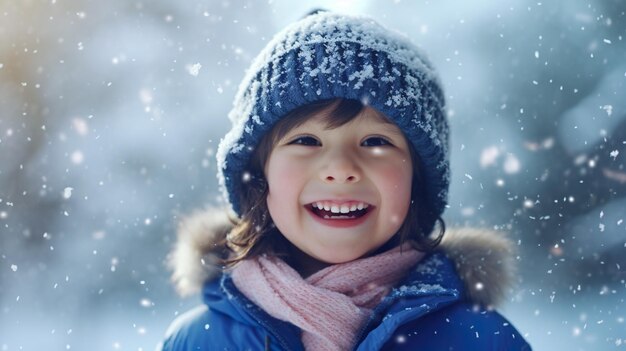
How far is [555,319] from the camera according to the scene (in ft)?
17.3

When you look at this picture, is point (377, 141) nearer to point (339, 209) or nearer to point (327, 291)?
point (339, 209)

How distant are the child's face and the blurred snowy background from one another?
12.3 ft

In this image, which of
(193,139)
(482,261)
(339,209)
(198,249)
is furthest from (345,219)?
(193,139)

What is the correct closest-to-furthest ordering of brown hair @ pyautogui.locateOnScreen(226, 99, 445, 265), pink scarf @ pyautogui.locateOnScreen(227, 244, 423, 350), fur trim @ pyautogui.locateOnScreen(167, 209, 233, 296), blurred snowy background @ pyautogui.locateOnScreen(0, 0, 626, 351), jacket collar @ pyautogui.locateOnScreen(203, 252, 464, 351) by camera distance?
jacket collar @ pyautogui.locateOnScreen(203, 252, 464, 351), pink scarf @ pyautogui.locateOnScreen(227, 244, 423, 350), brown hair @ pyautogui.locateOnScreen(226, 99, 445, 265), fur trim @ pyautogui.locateOnScreen(167, 209, 233, 296), blurred snowy background @ pyautogui.locateOnScreen(0, 0, 626, 351)

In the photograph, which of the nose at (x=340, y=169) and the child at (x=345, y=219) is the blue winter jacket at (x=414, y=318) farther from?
the nose at (x=340, y=169)

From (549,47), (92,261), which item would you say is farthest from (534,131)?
(92,261)

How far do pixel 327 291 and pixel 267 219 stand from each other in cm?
30

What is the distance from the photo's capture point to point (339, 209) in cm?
159

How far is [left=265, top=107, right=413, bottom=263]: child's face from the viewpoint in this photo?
1561mm

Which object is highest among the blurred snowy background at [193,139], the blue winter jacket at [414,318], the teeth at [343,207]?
the blurred snowy background at [193,139]

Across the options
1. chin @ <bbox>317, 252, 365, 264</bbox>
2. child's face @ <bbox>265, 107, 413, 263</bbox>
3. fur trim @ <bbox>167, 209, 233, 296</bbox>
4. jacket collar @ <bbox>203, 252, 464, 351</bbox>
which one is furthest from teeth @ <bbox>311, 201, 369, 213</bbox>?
fur trim @ <bbox>167, 209, 233, 296</bbox>

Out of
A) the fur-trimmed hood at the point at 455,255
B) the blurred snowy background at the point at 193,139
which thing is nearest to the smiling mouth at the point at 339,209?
the fur-trimmed hood at the point at 455,255

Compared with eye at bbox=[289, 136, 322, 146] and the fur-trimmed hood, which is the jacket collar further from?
eye at bbox=[289, 136, 322, 146]

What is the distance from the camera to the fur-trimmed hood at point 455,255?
1.65 meters
